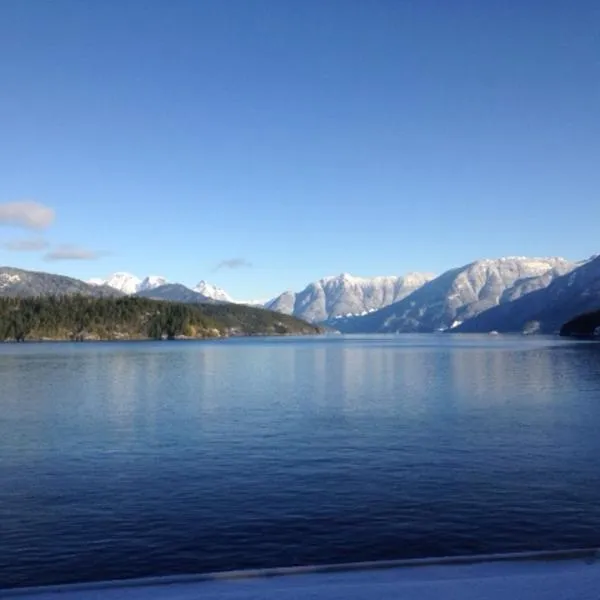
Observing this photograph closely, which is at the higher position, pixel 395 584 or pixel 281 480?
Result: pixel 395 584

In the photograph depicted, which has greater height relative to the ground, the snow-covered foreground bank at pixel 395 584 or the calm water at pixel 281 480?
the snow-covered foreground bank at pixel 395 584

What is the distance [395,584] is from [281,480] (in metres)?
17.0

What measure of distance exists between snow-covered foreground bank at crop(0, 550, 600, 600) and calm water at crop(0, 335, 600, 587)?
4.65m

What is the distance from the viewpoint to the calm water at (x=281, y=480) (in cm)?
2212

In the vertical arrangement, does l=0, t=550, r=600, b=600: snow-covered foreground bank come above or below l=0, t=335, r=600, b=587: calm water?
above

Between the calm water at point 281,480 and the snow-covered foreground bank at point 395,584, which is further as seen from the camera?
the calm water at point 281,480

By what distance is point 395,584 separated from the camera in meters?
15.0

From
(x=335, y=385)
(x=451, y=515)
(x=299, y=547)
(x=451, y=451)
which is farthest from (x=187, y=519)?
(x=335, y=385)

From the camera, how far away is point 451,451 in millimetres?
38438

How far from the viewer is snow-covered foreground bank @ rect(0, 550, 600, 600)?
14.1 metres

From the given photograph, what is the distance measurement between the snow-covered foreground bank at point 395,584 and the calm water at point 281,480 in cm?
465

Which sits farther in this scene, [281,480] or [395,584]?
[281,480]

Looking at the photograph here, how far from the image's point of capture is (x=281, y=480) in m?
31.6

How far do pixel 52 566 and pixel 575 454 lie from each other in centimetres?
2941
